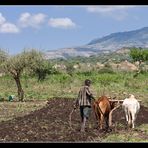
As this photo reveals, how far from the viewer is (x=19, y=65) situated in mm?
27969

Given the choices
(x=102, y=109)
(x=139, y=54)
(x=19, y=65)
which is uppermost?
(x=139, y=54)

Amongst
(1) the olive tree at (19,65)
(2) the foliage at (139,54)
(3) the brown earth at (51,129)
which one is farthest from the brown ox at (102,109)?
(2) the foliage at (139,54)

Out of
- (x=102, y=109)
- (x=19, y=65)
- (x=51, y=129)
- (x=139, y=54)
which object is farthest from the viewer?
(x=139, y=54)

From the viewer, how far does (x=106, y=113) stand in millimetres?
13898

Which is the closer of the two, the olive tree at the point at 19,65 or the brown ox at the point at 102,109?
the brown ox at the point at 102,109

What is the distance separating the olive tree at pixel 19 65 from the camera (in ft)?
91.7

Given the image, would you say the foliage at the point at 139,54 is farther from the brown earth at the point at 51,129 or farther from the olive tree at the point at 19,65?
the brown earth at the point at 51,129

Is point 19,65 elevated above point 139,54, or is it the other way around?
point 139,54

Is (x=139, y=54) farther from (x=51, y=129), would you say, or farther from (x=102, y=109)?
(x=51, y=129)

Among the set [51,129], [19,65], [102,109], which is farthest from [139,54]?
[51,129]
